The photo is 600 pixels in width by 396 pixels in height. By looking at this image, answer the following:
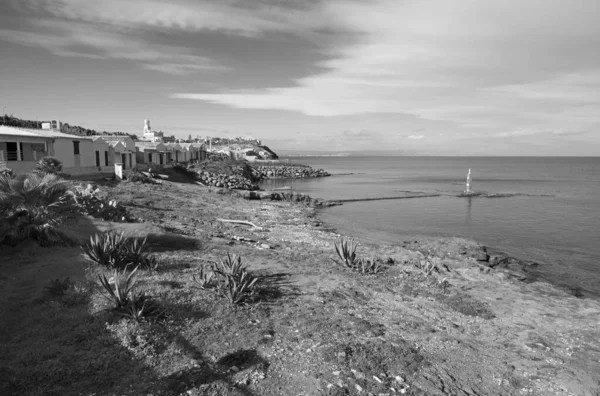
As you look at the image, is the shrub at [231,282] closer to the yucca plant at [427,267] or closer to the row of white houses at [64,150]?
the yucca plant at [427,267]

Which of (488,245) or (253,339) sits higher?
(253,339)

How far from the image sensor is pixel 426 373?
547cm

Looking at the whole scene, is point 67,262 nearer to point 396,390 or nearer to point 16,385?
point 16,385

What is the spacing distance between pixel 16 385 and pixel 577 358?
8.92 meters

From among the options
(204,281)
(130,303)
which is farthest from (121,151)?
A: (130,303)

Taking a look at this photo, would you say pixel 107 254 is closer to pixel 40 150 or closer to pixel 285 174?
pixel 40 150

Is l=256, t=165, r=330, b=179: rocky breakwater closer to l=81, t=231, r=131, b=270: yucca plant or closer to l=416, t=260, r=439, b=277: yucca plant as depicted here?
l=416, t=260, r=439, b=277: yucca plant

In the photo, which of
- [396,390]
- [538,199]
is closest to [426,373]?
[396,390]

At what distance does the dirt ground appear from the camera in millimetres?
4953

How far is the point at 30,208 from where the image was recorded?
9.96 metres

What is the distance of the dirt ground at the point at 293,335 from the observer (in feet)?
16.3

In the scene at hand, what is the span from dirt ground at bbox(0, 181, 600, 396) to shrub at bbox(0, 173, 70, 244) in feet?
1.37

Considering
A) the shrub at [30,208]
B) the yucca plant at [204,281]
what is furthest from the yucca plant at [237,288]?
the shrub at [30,208]

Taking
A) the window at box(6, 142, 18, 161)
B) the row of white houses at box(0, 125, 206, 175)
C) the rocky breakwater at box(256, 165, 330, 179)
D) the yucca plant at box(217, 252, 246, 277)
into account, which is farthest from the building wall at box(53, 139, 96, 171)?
the rocky breakwater at box(256, 165, 330, 179)
